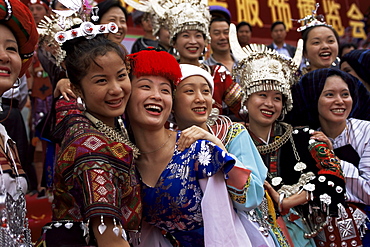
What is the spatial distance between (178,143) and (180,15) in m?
2.10

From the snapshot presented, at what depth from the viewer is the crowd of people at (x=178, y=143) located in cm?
221


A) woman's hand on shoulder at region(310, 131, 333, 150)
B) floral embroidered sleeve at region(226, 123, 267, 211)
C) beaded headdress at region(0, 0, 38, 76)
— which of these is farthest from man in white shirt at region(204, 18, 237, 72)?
beaded headdress at region(0, 0, 38, 76)

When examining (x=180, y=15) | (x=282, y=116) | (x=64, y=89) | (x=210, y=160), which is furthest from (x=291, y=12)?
(x=210, y=160)

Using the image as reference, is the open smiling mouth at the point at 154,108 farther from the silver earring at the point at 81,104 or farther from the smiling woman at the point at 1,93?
the smiling woman at the point at 1,93

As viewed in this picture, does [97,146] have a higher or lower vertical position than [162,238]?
higher

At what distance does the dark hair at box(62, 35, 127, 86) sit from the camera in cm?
244

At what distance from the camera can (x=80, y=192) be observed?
86.4 inches

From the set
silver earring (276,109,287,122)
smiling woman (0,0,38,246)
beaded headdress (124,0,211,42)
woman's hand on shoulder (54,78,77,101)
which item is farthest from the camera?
beaded headdress (124,0,211,42)

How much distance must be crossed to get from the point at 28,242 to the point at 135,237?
626 mm

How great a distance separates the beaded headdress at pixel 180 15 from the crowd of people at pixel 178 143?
1cm

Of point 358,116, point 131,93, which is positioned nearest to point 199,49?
point 358,116

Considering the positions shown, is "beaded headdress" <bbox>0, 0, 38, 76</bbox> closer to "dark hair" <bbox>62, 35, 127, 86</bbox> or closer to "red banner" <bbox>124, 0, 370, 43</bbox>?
"dark hair" <bbox>62, 35, 127, 86</bbox>

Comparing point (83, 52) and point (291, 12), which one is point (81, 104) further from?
point (291, 12)

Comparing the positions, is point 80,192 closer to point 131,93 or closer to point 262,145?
point 131,93
